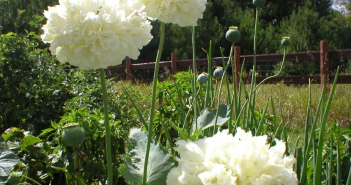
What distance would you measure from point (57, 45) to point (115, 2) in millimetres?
135

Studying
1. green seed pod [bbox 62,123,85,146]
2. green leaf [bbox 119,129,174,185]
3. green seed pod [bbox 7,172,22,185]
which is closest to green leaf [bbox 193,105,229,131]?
green leaf [bbox 119,129,174,185]

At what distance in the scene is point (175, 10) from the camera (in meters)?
0.73

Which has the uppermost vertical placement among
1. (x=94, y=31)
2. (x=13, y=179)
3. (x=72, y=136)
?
(x=94, y=31)

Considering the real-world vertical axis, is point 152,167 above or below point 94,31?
below

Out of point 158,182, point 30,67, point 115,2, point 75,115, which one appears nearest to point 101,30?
point 115,2

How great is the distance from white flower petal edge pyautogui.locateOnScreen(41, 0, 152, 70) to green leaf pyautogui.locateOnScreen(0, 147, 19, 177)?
50 centimetres

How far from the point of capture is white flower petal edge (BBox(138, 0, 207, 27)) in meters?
0.72

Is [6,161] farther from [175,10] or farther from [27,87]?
[27,87]

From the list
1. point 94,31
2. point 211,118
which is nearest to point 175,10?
point 94,31

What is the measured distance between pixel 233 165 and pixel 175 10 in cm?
36

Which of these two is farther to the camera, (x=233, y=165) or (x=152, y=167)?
(x=152, y=167)

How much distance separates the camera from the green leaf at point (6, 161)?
0.96m

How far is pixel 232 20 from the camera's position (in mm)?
13359

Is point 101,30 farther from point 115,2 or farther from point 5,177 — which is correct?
point 5,177
